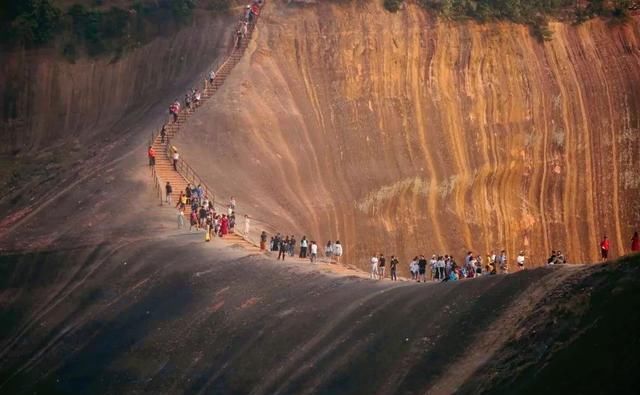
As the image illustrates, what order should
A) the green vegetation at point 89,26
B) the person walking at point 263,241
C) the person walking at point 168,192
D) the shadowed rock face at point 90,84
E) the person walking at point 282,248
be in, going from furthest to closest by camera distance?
the green vegetation at point 89,26 → the shadowed rock face at point 90,84 → the person walking at point 168,192 → the person walking at point 263,241 → the person walking at point 282,248

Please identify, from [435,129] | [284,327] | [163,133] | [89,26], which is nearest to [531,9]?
[435,129]

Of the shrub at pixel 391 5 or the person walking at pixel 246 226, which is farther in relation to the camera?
the shrub at pixel 391 5

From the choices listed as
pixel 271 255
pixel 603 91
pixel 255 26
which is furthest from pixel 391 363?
pixel 603 91

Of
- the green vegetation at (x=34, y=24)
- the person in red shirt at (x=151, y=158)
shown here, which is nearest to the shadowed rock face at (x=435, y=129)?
the person in red shirt at (x=151, y=158)

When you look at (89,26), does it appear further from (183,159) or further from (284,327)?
(284,327)

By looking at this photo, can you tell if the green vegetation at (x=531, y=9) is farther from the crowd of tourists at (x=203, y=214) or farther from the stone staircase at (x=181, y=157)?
the crowd of tourists at (x=203, y=214)

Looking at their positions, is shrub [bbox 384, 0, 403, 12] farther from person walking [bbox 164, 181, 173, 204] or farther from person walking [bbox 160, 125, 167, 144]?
person walking [bbox 164, 181, 173, 204]
